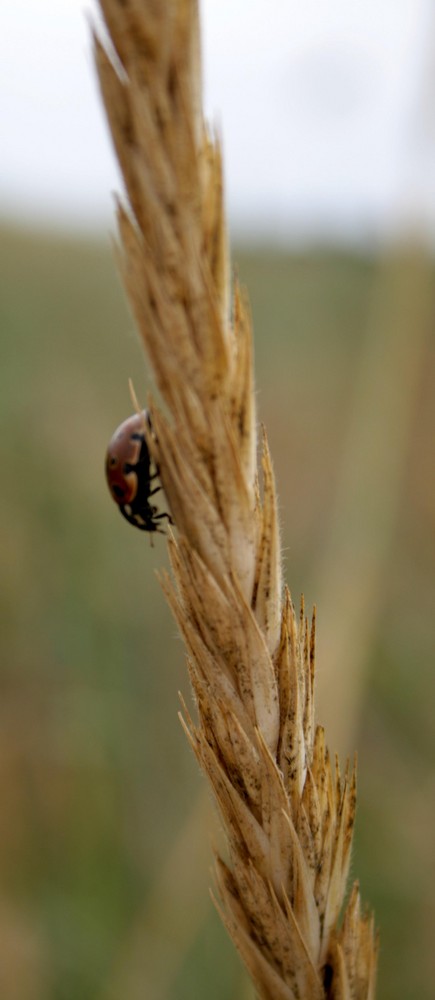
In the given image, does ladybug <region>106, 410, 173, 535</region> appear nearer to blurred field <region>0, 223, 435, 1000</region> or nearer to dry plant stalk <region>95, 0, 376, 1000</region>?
blurred field <region>0, 223, 435, 1000</region>

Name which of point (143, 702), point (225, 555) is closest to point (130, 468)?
point (225, 555)

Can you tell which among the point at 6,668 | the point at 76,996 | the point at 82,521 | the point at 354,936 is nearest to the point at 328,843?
the point at 354,936

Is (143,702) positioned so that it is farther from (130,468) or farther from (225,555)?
(225,555)

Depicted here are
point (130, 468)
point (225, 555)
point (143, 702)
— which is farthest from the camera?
point (143, 702)

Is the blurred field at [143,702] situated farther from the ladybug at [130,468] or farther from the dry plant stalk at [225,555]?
the ladybug at [130,468]

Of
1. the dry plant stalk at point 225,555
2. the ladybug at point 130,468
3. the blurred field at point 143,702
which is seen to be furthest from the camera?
the blurred field at point 143,702

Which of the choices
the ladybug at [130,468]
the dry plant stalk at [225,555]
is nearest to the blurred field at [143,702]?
the dry plant stalk at [225,555]
